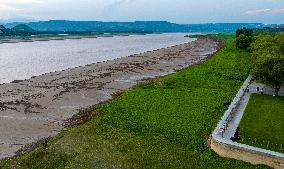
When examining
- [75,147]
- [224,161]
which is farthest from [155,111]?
[224,161]

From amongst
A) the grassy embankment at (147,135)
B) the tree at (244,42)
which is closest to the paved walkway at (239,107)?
the grassy embankment at (147,135)

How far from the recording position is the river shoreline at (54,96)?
36281 mm

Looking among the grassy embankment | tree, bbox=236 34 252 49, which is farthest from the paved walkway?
tree, bbox=236 34 252 49

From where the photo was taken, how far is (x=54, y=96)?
5244cm

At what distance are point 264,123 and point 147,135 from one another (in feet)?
36.3

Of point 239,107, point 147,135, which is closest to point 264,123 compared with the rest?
point 239,107

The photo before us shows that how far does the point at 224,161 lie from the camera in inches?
1041

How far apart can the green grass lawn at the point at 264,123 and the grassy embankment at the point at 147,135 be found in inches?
117

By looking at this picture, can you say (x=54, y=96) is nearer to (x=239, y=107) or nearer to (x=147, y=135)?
(x=147, y=135)

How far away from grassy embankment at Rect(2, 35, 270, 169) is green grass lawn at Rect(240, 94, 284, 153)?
117 inches

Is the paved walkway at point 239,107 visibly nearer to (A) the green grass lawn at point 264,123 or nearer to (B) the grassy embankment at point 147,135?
(A) the green grass lawn at point 264,123

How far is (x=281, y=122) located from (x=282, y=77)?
11.9 m

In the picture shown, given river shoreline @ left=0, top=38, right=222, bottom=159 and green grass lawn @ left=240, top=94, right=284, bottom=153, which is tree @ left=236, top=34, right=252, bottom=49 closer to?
river shoreline @ left=0, top=38, right=222, bottom=159

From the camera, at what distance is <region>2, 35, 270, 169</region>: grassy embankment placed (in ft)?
88.9
